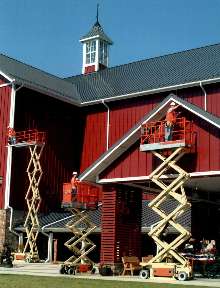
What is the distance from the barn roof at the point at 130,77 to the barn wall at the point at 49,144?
92 centimetres

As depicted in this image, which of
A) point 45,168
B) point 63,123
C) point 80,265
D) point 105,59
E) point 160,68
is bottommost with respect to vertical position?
point 80,265

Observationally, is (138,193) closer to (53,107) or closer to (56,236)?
(56,236)

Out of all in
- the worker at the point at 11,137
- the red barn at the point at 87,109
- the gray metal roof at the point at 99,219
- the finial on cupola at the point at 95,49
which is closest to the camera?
the gray metal roof at the point at 99,219

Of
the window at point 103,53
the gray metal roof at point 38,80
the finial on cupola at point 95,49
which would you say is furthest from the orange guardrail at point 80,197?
the window at point 103,53

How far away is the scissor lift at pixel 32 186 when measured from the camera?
3203 centimetres

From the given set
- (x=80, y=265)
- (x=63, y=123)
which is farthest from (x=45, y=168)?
(x=80, y=265)

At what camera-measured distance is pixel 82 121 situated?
125ft

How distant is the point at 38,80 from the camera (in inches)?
1446

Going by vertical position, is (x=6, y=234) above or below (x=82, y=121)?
below

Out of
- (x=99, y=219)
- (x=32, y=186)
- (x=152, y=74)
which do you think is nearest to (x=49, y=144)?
(x=32, y=186)

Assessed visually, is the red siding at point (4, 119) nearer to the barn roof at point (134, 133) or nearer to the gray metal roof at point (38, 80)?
the gray metal roof at point (38, 80)

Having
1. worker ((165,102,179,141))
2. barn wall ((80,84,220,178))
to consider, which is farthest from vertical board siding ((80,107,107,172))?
worker ((165,102,179,141))

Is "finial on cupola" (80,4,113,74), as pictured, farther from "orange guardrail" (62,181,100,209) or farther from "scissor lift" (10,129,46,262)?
"orange guardrail" (62,181,100,209)

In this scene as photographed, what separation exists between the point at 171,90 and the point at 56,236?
36.0 feet
